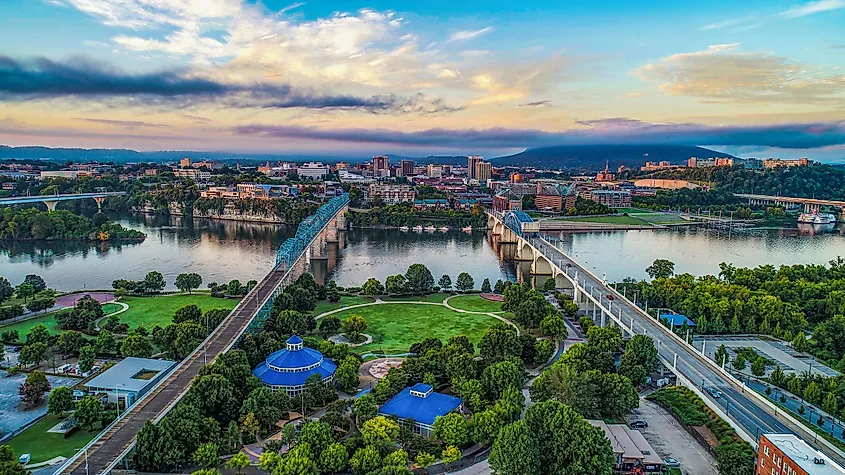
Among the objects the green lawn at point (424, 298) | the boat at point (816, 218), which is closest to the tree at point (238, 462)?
the green lawn at point (424, 298)

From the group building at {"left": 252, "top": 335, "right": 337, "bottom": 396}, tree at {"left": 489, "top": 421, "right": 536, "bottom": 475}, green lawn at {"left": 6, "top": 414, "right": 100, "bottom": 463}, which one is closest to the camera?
tree at {"left": 489, "top": 421, "right": 536, "bottom": 475}

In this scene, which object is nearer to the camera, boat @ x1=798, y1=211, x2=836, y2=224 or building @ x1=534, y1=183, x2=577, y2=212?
boat @ x1=798, y1=211, x2=836, y2=224

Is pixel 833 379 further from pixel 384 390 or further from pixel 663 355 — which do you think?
pixel 384 390

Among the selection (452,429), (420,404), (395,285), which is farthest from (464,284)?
(452,429)

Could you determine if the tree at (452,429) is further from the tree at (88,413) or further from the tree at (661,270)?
the tree at (661,270)

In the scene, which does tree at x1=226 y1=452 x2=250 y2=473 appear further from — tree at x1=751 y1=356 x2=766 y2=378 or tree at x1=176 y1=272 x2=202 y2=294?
tree at x1=176 y1=272 x2=202 y2=294

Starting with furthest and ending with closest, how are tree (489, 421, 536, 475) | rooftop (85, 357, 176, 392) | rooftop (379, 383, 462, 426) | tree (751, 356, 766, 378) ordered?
tree (751, 356, 766, 378) < rooftop (85, 357, 176, 392) < rooftop (379, 383, 462, 426) < tree (489, 421, 536, 475)

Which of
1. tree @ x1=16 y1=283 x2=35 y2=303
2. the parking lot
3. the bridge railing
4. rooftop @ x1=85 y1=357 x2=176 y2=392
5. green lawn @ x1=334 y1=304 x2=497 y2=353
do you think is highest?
the bridge railing

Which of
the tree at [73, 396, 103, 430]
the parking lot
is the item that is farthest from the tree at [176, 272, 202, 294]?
the parking lot
